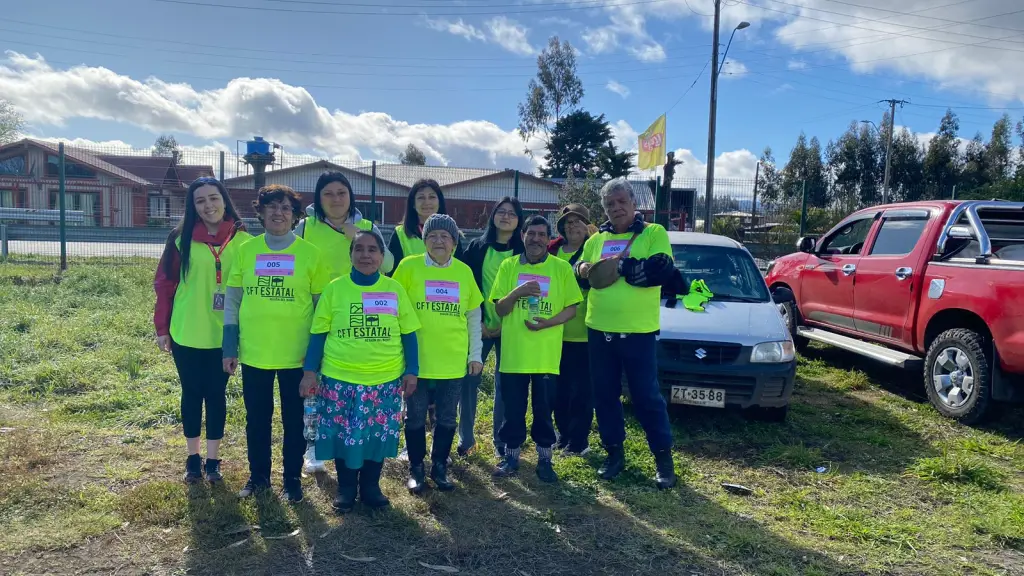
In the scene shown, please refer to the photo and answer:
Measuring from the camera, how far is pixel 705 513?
3670 millimetres

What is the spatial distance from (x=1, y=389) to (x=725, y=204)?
1572 cm

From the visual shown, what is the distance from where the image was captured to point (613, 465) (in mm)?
4148

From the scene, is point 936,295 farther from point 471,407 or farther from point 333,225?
point 333,225

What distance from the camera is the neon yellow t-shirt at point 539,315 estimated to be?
155 inches

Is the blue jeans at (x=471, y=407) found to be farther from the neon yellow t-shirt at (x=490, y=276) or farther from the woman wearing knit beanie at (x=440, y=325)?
the woman wearing knit beanie at (x=440, y=325)

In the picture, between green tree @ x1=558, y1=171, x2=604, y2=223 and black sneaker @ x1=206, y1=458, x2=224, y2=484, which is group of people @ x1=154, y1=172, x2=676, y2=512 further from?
green tree @ x1=558, y1=171, x2=604, y2=223

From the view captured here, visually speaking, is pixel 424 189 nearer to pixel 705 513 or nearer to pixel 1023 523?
pixel 705 513

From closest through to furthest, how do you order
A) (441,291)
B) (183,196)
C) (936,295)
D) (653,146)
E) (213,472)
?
(441,291)
(213,472)
(936,295)
(183,196)
(653,146)

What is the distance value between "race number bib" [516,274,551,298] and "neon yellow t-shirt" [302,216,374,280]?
3.35ft

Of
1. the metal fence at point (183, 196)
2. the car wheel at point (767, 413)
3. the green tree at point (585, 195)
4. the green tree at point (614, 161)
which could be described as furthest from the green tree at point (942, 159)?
the car wheel at point (767, 413)

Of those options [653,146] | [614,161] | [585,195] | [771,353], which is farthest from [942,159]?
[771,353]

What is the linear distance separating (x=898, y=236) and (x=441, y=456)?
522 centimetres

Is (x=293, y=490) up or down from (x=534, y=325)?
down

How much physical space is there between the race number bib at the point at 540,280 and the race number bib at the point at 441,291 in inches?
19.5
